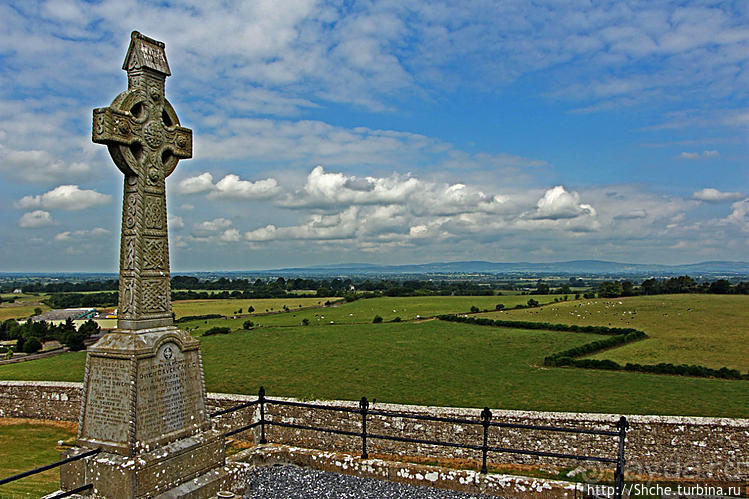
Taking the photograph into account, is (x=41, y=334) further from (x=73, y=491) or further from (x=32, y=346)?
(x=73, y=491)

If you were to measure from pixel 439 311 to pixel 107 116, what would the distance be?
161 feet

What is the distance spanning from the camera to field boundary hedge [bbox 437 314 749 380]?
21.5m

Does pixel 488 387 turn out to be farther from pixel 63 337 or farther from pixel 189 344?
pixel 63 337

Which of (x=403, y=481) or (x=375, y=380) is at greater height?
(x=403, y=481)

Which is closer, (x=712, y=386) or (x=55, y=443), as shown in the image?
(x=55, y=443)

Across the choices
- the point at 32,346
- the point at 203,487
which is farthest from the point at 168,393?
the point at 32,346

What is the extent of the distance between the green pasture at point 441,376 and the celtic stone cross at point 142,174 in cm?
1192

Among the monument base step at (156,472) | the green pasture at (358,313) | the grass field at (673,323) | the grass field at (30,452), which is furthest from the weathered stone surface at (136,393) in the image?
the green pasture at (358,313)

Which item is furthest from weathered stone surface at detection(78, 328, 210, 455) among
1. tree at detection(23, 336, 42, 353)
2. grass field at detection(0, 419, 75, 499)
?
tree at detection(23, 336, 42, 353)

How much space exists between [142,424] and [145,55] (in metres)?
4.66

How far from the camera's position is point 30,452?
12688mm

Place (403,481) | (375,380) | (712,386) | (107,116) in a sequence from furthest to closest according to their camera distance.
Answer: (375,380) < (712,386) < (403,481) < (107,116)

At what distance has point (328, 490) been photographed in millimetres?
6988

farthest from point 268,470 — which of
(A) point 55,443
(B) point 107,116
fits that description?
(A) point 55,443
